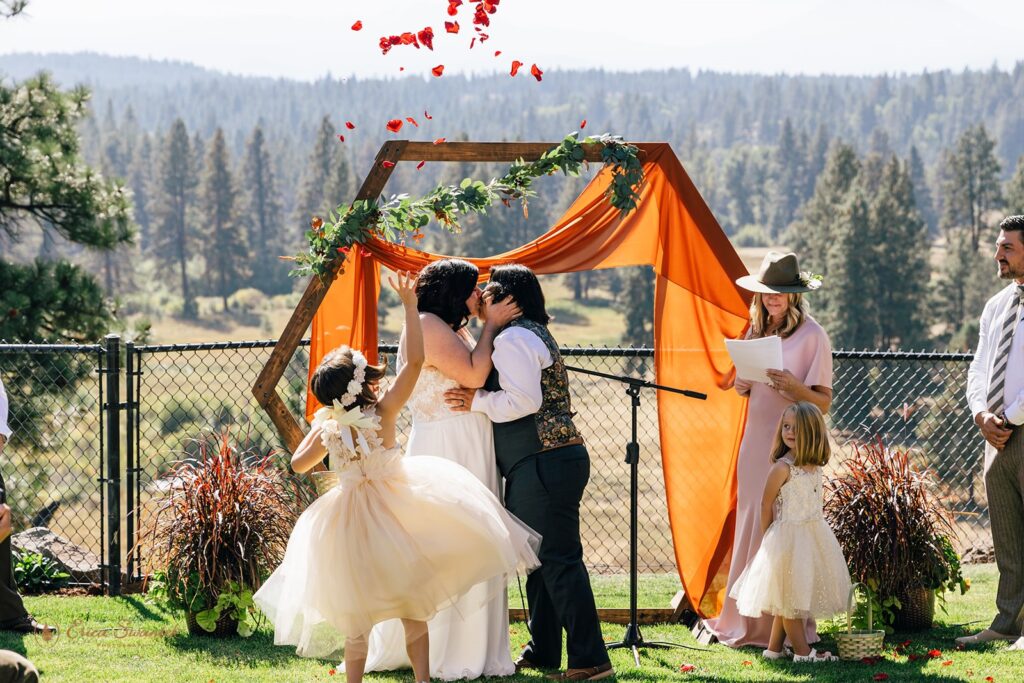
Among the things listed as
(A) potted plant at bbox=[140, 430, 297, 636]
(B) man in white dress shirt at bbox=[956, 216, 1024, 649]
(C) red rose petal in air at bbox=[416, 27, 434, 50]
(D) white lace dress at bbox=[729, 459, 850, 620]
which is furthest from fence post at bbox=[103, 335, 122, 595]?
(B) man in white dress shirt at bbox=[956, 216, 1024, 649]

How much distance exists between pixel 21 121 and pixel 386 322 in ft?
182

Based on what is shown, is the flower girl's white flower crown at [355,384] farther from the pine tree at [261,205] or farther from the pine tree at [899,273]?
the pine tree at [261,205]

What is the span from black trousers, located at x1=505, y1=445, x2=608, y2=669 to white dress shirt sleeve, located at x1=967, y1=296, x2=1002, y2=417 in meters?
2.10

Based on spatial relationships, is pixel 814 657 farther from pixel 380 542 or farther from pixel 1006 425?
pixel 380 542

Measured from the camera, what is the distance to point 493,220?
74.2m

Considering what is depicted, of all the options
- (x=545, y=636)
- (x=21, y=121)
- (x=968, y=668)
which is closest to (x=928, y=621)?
(x=968, y=668)

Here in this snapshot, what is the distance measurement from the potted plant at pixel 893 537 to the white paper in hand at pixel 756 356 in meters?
0.85

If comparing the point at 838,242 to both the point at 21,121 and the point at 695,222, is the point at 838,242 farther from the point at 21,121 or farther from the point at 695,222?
the point at 695,222

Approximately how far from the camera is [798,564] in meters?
5.67

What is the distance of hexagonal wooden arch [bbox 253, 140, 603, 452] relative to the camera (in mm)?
6344

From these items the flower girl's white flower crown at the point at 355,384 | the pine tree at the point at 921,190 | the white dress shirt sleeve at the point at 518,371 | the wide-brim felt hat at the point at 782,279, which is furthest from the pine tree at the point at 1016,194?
the flower girl's white flower crown at the point at 355,384

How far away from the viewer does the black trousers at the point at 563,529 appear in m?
5.30

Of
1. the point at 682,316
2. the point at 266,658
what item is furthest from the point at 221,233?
the point at 266,658

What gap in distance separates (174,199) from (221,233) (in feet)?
39.9
